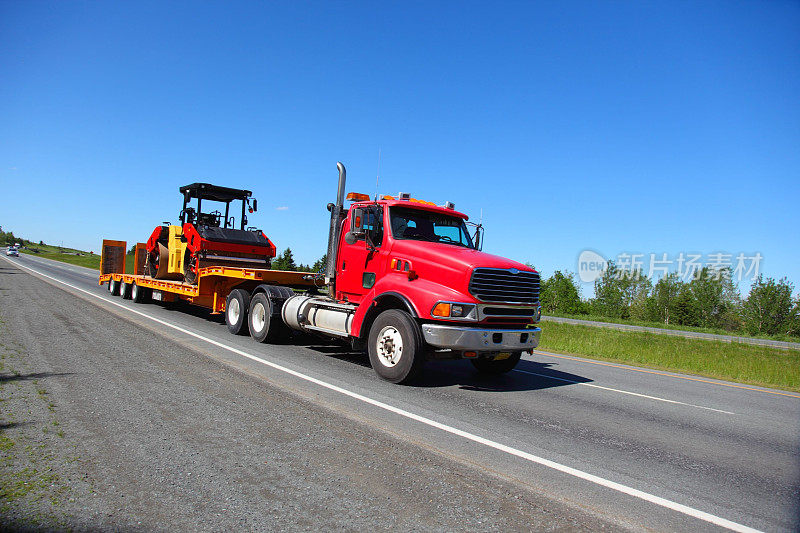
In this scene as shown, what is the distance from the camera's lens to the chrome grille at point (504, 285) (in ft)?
22.5

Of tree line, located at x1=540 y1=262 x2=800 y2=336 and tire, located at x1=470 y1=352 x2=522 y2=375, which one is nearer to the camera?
tire, located at x1=470 y1=352 x2=522 y2=375

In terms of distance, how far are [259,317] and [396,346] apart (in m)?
4.41

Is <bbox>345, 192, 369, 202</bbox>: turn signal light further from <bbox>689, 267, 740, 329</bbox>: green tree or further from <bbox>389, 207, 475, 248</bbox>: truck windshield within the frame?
<bbox>689, 267, 740, 329</bbox>: green tree

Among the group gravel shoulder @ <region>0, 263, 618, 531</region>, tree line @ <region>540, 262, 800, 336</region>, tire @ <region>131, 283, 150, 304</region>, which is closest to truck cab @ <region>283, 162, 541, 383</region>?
gravel shoulder @ <region>0, 263, 618, 531</region>

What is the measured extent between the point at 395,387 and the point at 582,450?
2.85 meters

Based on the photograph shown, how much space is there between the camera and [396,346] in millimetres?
7172

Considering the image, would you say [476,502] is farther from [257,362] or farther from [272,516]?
[257,362]

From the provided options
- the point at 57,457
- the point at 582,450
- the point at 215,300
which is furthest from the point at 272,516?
the point at 215,300

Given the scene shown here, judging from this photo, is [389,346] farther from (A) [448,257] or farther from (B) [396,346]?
(A) [448,257]

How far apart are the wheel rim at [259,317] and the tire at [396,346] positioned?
354 cm

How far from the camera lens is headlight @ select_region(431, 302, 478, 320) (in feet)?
22.0

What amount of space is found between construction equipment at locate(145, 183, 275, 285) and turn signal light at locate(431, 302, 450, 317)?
837 cm

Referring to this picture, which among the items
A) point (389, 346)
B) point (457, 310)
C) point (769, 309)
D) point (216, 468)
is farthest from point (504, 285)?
point (769, 309)

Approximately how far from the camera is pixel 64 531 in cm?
269
